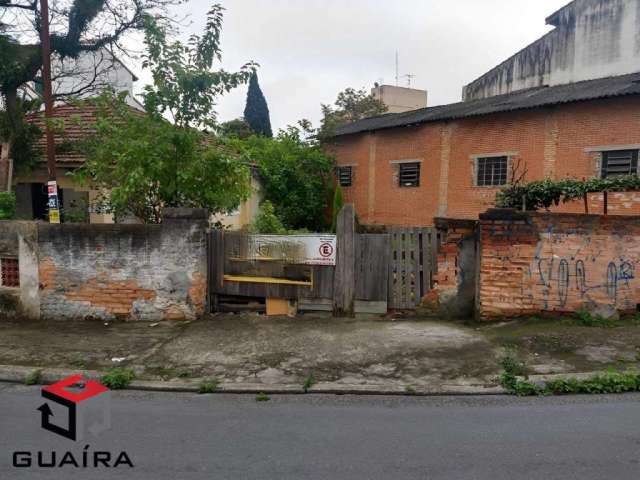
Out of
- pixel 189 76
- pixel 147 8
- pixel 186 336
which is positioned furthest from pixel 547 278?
pixel 147 8

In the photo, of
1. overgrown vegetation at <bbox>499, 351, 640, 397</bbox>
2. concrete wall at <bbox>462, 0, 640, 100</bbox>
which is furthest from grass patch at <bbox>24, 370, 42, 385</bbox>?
concrete wall at <bbox>462, 0, 640, 100</bbox>

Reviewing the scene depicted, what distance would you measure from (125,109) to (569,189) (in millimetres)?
8929

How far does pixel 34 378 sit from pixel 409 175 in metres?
16.5

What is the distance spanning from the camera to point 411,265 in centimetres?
729

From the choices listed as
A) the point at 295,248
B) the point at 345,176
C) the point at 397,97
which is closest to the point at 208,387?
the point at 295,248

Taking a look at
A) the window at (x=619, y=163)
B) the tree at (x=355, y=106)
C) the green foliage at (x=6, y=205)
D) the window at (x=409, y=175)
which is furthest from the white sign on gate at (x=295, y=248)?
the tree at (x=355, y=106)

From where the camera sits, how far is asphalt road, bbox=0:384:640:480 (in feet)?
10.6

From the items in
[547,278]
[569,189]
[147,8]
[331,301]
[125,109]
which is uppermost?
[147,8]

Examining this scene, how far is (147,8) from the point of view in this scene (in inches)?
→ 438

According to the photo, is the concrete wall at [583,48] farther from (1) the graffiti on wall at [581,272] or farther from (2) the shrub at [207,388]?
(2) the shrub at [207,388]

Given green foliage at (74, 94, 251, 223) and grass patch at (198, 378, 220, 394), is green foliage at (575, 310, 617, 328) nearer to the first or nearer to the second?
grass patch at (198, 378, 220, 394)

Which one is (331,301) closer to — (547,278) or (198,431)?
(547,278)

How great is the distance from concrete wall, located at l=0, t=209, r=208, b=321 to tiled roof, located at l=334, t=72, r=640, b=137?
1235cm

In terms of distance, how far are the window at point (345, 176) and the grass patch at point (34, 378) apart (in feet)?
58.1
